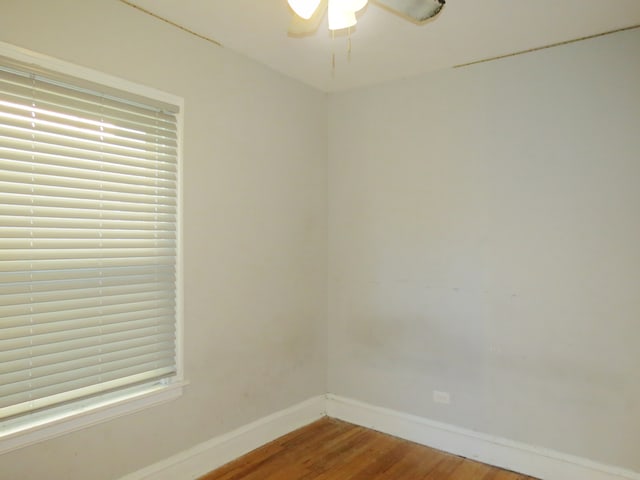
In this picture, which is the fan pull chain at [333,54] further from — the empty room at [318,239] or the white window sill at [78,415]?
the white window sill at [78,415]

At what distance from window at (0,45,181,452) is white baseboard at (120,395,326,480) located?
45cm

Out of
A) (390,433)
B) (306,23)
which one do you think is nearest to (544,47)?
(306,23)

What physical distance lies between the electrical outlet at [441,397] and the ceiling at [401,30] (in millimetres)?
2307

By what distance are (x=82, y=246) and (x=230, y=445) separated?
1580mm

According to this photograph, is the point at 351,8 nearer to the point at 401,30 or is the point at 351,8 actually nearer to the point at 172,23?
the point at 401,30

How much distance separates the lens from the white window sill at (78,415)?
1.78 m

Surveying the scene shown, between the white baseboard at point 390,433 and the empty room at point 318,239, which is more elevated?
the empty room at point 318,239

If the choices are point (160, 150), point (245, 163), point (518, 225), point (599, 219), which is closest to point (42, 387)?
point (160, 150)

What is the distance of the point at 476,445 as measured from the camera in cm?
277

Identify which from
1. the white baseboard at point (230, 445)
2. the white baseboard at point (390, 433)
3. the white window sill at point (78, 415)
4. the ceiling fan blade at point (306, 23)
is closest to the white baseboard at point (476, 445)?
the white baseboard at point (390, 433)

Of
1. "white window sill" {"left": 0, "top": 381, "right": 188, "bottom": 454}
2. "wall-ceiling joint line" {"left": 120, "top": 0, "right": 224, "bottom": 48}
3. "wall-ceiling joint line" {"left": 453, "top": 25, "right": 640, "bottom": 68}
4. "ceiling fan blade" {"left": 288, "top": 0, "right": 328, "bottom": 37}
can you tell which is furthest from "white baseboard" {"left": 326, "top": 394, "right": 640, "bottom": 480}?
"wall-ceiling joint line" {"left": 120, "top": 0, "right": 224, "bottom": 48}

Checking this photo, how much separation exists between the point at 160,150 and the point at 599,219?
2562 mm

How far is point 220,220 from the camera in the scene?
2645mm

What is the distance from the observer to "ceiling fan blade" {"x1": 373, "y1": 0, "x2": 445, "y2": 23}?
161 centimetres
